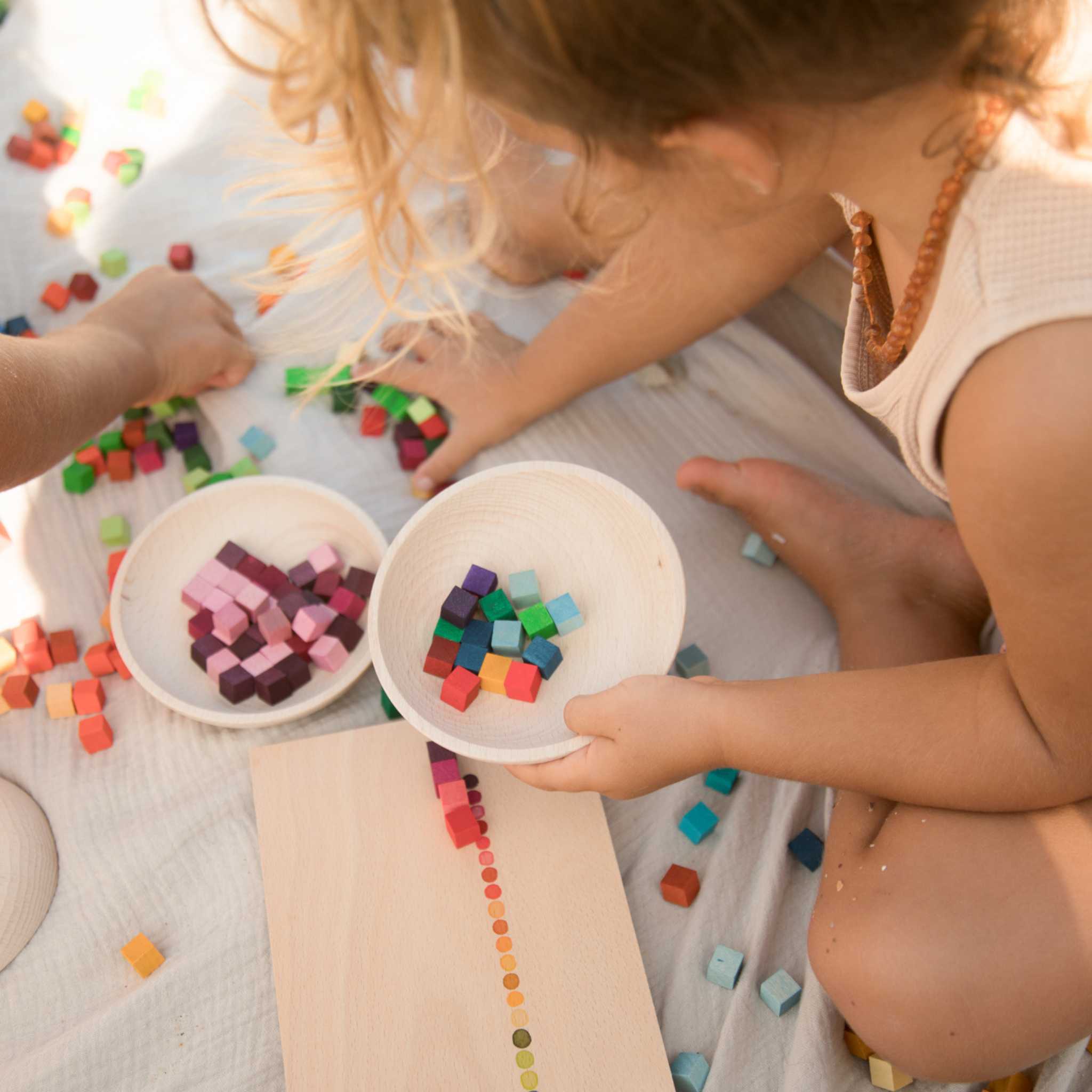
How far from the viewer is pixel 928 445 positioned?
0.73m

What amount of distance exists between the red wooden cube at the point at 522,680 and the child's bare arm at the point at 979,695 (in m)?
0.06

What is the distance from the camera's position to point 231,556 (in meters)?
1.04

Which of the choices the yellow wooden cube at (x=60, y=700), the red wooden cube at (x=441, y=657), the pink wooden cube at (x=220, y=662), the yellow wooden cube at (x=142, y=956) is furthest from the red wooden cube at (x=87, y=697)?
the red wooden cube at (x=441, y=657)

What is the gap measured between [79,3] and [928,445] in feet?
4.40

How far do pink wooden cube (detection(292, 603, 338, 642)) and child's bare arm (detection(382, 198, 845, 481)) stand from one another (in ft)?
0.74

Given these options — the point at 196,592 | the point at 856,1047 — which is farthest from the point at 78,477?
the point at 856,1047

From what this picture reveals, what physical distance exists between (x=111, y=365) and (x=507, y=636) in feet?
1.73

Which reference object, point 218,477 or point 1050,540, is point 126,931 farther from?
point 1050,540

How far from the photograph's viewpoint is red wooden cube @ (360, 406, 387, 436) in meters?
1.22

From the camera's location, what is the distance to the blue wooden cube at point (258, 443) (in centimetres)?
119

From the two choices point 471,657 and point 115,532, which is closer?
Result: point 471,657

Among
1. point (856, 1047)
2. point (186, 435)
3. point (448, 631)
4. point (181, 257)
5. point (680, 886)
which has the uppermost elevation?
point (181, 257)

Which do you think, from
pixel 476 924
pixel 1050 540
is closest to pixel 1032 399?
pixel 1050 540

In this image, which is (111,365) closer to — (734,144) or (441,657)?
(441,657)
